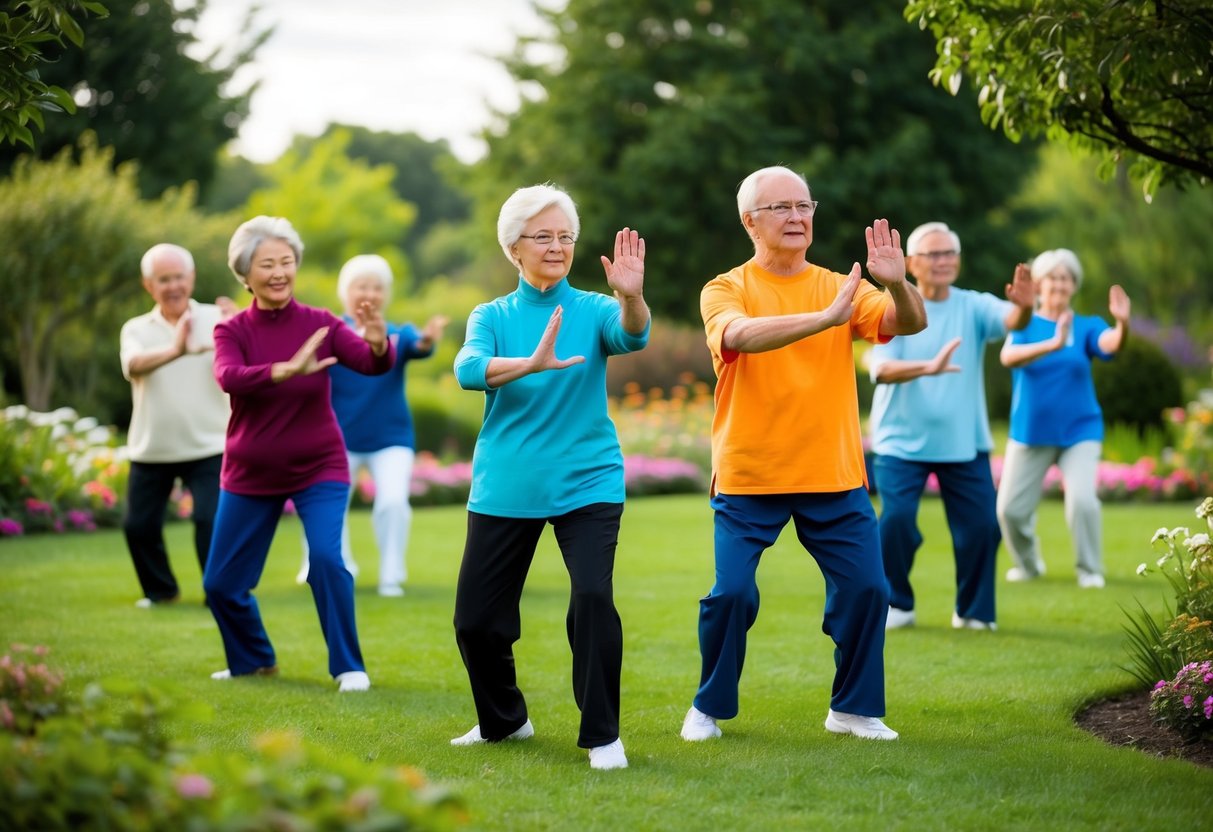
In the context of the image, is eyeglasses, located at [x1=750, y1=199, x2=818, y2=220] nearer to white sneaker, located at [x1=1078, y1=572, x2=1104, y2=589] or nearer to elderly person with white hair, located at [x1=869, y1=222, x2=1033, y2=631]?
elderly person with white hair, located at [x1=869, y1=222, x2=1033, y2=631]

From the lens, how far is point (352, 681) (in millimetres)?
6754

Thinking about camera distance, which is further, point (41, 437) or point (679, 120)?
point (679, 120)

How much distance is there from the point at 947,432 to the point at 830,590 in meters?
2.67

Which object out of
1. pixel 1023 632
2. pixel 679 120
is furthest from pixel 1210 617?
pixel 679 120

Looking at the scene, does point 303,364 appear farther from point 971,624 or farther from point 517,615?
point 971,624

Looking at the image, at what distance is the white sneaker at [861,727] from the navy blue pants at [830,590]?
63 mm

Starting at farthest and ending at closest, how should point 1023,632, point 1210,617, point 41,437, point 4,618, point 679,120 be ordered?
1. point 679,120
2. point 41,437
3. point 4,618
4. point 1023,632
5. point 1210,617

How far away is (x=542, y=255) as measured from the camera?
5.31 meters

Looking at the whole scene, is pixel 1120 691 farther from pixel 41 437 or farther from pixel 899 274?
pixel 41 437

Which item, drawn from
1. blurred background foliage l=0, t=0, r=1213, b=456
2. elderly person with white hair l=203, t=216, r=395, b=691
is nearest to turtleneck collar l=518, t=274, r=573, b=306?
elderly person with white hair l=203, t=216, r=395, b=691

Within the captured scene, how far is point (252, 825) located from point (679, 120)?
90.5 feet

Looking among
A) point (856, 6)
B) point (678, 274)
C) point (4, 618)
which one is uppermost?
point (856, 6)

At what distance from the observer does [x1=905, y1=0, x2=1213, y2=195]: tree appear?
227 inches

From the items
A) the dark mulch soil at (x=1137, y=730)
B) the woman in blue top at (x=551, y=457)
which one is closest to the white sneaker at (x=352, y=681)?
the woman in blue top at (x=551, y=457)
